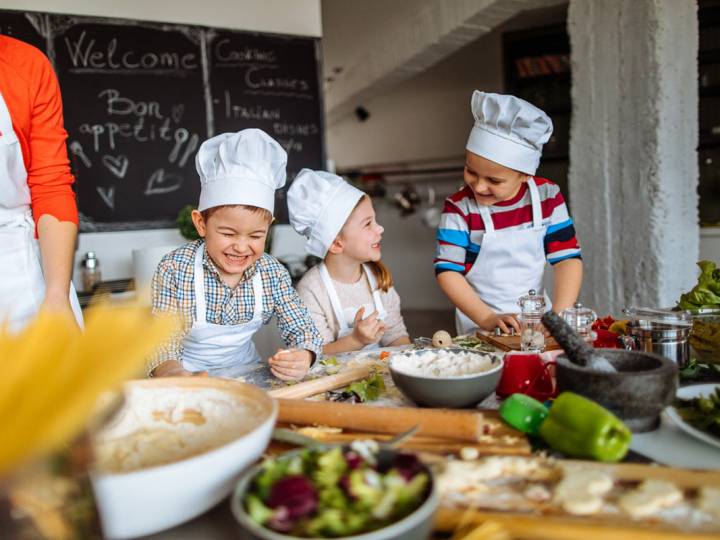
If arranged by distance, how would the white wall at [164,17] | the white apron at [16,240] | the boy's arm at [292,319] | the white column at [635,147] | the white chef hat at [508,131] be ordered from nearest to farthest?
the white apron at [16,240] → the boy's arm at [292,319] → the white chef hat at [508,131] → the white wall at [164,17] → the white column at [635,147]

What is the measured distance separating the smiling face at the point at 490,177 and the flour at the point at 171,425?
4.71 ft

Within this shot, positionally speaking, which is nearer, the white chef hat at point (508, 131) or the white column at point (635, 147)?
the white chef hat at point (508, 131)

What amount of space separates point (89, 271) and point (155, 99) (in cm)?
110

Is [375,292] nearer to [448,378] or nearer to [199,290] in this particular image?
[199,290]

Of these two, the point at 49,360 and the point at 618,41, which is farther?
the point at 618,41

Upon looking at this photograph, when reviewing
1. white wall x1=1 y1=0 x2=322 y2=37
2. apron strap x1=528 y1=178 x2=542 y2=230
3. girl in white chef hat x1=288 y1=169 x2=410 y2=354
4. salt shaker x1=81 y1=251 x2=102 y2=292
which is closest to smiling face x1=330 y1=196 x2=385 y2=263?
girl in white chef hat x1=288 y1=169 x2=410 y2=354

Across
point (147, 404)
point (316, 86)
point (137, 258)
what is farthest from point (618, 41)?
point (147, 404)

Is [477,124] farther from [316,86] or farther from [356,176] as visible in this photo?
[356,176]

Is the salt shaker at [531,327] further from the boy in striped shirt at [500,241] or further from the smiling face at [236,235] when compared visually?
the smiling face at [236,235]

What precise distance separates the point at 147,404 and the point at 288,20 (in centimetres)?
347

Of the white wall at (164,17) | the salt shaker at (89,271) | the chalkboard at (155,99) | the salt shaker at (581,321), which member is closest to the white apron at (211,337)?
the salt shaker at (581,321)

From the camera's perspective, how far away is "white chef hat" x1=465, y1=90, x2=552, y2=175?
204cm

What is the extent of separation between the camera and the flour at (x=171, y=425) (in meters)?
0.83

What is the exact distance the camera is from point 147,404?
37.2 inches
